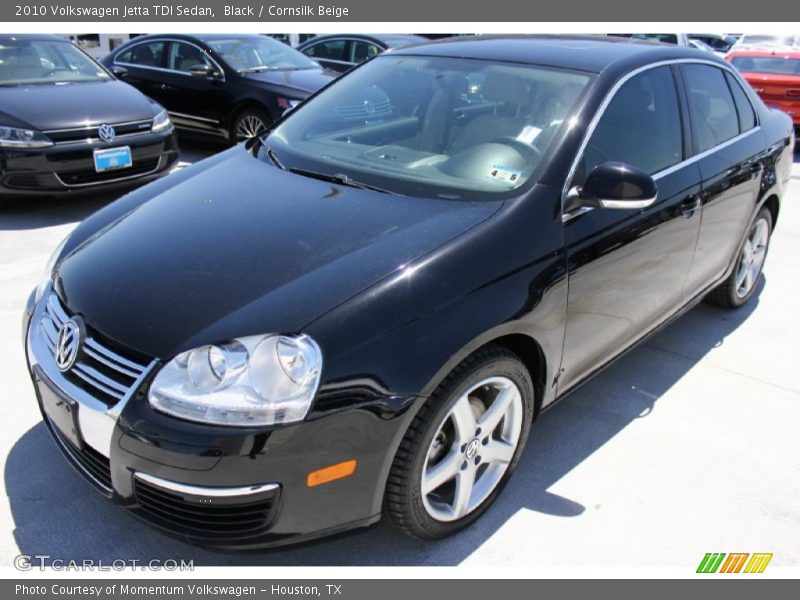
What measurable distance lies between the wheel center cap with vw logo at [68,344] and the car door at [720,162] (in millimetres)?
2799

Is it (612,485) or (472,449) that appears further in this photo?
(612,485)

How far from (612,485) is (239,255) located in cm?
171

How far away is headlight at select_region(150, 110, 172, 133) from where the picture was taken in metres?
A: 6.20

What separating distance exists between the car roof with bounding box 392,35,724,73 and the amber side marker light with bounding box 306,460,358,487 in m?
1.94

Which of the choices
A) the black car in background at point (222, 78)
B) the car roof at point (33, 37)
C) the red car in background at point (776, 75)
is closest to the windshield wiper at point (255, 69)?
the black car in background at point (222, 78)

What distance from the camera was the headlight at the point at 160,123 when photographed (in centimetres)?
620

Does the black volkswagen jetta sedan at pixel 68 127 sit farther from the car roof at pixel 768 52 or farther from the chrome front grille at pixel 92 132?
the car roof at pixel 768 52

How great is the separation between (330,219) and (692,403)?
207cm

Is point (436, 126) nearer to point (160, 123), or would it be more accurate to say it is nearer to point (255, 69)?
point (160, 123)

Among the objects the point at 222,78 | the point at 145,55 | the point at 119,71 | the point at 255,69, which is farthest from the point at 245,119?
the point at 119,71

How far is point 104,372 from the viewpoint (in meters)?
2.12

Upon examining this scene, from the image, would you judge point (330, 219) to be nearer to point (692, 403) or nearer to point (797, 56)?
point (692, 403)

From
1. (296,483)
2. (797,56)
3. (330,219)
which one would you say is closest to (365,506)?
(296,483)

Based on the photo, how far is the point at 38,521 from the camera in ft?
8.10
